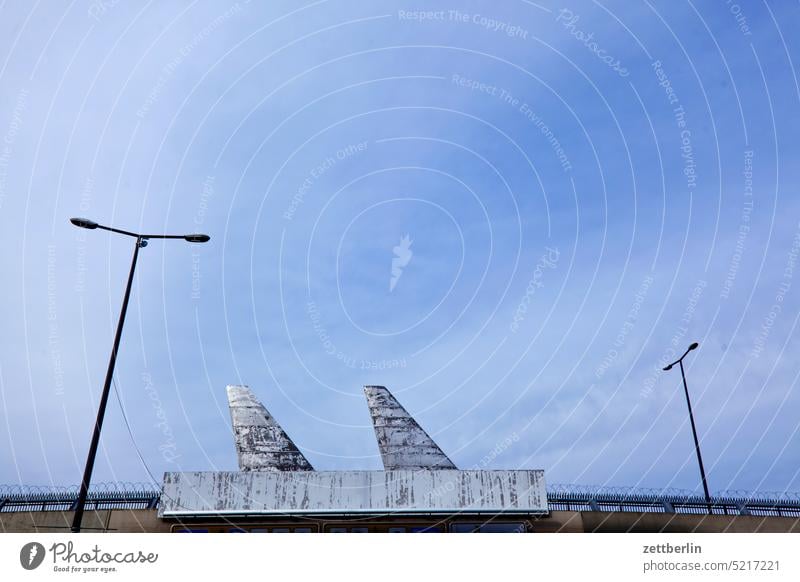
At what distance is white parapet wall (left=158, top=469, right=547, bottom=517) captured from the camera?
2666cm

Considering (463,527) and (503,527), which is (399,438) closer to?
(463,527)

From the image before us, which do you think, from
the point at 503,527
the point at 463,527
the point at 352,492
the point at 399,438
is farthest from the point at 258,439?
the point at 503,527

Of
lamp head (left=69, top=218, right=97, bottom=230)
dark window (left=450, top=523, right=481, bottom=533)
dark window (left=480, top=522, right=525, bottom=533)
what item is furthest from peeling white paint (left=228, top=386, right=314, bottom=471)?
lamp head (left=69, top=218, right=97, bottom=230)

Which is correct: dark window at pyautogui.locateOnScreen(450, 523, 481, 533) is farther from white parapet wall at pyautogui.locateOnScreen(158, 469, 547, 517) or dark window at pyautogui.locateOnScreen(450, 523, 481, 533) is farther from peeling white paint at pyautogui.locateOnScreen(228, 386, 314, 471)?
peeling white paint at pyautogui.locateOnScreen(228, 386, 314, 471)

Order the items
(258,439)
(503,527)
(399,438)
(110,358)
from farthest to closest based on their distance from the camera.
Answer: (258,439)
(399,438)
(503,527)
(110,358)

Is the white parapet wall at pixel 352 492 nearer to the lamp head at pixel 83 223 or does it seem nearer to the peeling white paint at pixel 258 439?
the peeling white paint at pixel 258 439

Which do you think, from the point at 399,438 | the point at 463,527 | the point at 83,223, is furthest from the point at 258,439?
the point at 83,223

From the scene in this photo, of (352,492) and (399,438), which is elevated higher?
(399,438)

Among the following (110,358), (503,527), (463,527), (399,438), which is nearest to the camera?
(110,358)

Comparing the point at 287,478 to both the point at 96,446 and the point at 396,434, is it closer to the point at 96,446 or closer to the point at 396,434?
the point at 396,434

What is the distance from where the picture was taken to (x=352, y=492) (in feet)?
88.9

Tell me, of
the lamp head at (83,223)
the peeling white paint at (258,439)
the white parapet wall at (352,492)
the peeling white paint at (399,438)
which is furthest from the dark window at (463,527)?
the lamp head at (83,223)

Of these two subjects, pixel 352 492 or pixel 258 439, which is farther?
pixel 258 439

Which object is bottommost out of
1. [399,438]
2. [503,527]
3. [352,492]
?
[503,527]
